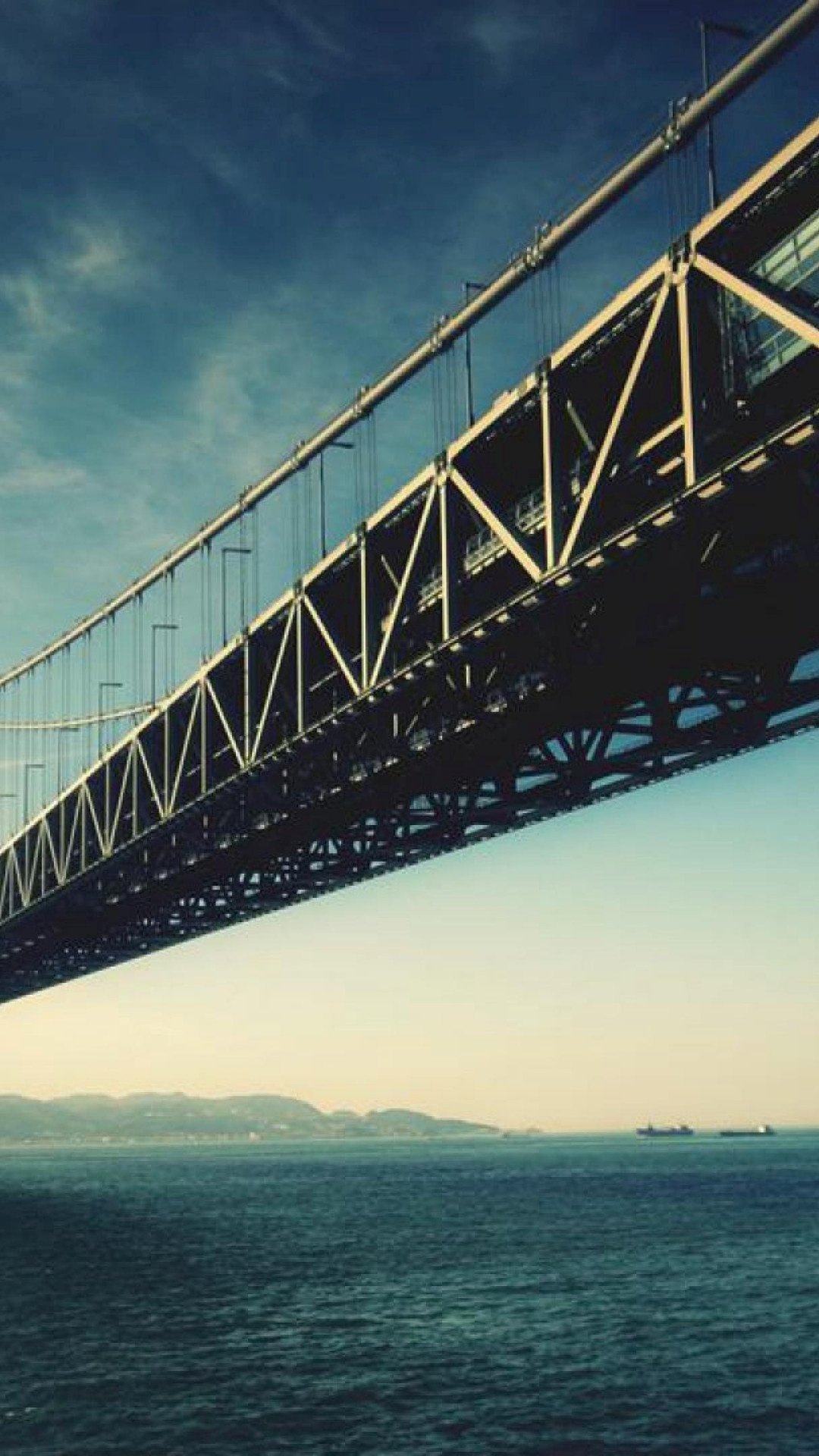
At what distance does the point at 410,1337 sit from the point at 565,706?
57.9 ft

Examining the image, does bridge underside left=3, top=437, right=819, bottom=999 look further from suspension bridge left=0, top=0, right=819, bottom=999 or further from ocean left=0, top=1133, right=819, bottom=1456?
ocean left=0, top=1133, right=819, bottom=1456

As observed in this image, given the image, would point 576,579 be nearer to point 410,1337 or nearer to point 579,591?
point 579,591

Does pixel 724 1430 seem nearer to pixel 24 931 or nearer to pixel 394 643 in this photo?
pixel 394 643

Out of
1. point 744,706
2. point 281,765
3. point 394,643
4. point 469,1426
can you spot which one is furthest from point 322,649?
point 469,1426

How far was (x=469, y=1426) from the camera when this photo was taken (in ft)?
86.7

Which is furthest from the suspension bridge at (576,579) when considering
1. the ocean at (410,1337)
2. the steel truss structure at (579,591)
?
the ocean at (410,1337)

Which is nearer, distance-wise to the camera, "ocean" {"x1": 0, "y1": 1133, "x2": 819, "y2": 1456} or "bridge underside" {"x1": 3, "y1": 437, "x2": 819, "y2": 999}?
"bridge underside" {"x1": 3, "y1": 437, "x2": 819, "y2": 999}

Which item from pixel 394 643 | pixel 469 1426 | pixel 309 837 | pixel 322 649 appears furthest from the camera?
pixel 309 837

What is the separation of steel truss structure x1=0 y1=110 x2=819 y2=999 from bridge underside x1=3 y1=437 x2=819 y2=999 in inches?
2.7

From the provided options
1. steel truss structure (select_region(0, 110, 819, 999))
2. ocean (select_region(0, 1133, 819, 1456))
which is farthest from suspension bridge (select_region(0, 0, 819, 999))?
ocean (select_region(0, 1133, 819, 1456))

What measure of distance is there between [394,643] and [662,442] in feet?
24.6

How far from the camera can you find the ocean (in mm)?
26281

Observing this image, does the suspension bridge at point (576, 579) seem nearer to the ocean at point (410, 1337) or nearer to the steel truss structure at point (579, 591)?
the steel truss structure at point (579, 591)

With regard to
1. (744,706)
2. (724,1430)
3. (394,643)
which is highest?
(394,643)
